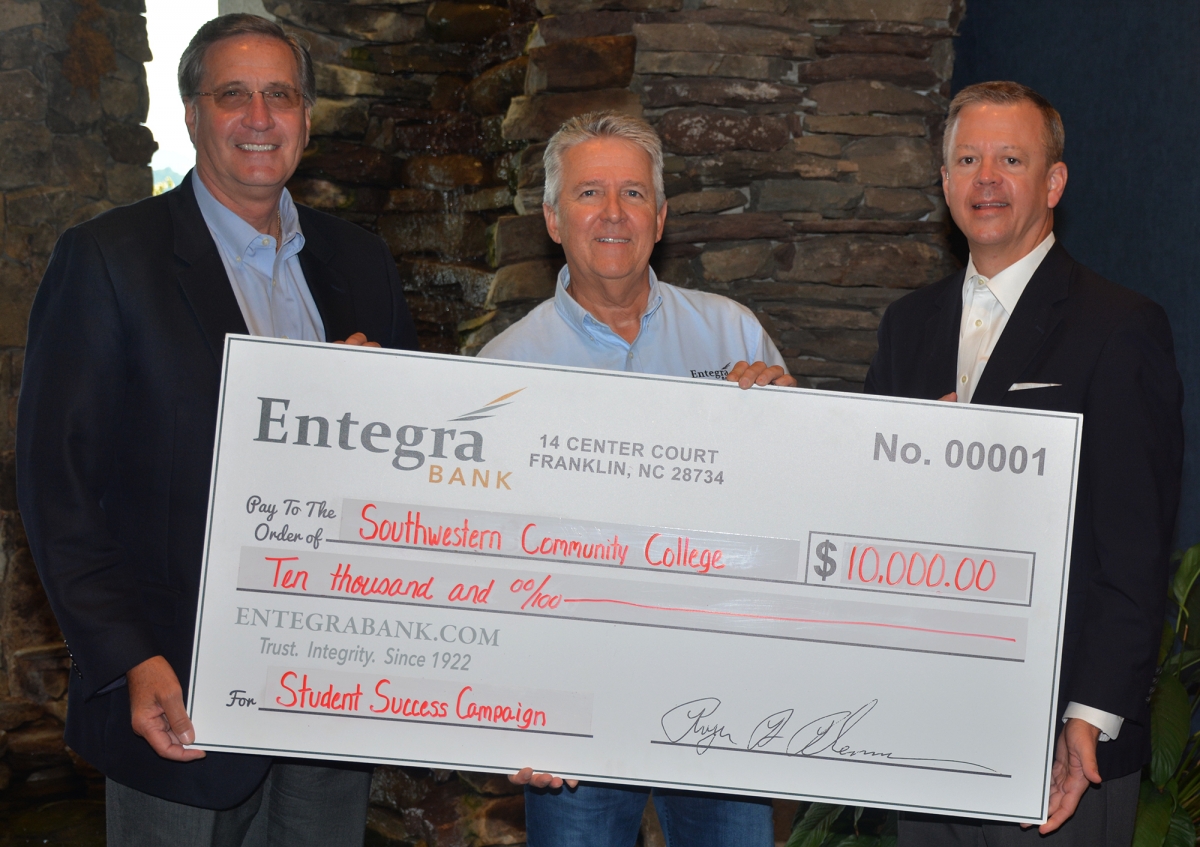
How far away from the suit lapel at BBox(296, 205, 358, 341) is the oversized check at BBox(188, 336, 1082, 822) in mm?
238

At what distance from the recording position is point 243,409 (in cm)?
148

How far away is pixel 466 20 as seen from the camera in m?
4.46

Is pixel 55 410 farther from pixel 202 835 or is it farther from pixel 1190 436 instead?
pixel 1190 436

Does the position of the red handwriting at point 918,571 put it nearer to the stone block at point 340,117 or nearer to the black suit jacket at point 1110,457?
the black suit jacket at point 1110,457

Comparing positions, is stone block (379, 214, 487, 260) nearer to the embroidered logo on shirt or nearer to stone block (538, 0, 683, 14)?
stone block (538, 0, 683, 14)

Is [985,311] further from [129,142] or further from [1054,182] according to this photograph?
[129,142]

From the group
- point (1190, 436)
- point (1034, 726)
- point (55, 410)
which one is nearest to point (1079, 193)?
point (1190, 436)

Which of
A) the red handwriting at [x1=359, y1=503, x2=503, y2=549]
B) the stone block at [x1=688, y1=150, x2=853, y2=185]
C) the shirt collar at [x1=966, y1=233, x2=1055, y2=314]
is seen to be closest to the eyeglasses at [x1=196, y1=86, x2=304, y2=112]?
the red handwriting at [x1=359, y1=503, x2=503, y2=549]

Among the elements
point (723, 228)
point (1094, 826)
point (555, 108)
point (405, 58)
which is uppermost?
point (405, 58)

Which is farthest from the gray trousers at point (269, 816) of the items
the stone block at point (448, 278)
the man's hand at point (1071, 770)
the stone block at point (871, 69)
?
the stone block at point (871, 69)

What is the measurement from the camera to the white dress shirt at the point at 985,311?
163cm

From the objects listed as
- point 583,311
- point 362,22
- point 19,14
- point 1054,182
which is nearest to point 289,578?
point 583,311

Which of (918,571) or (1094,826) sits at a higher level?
(918,571)

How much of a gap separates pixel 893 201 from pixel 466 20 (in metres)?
2.14
